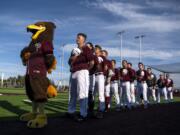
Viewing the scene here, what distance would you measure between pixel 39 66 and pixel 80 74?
131 centimetres

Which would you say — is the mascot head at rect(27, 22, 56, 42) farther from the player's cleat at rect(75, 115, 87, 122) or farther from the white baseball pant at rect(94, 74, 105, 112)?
the white baseball pant at rect(94, 74, 105, 112)

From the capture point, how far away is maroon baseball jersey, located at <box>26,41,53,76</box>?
620cm

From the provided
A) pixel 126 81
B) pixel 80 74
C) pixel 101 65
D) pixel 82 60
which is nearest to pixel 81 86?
pixel 80 74

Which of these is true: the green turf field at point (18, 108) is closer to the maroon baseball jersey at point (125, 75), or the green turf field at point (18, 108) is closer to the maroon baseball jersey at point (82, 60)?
the maroon baseball jersey at point (82, 60)

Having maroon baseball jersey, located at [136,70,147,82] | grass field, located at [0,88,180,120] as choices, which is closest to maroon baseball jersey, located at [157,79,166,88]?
maroon baseball jersey, located at [136,70,147,82]

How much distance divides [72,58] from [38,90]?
1.67 m

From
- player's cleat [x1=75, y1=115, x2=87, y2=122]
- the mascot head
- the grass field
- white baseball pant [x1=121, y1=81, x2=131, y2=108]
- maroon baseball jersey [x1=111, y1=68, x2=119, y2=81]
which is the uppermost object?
the mascot head

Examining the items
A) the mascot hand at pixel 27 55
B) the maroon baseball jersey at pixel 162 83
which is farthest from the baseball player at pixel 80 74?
the maroon baseball jersey at pixel 162 83

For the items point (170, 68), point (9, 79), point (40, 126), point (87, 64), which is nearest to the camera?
point (40, 126)

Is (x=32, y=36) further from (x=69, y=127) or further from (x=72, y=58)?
(x=69, y=127)

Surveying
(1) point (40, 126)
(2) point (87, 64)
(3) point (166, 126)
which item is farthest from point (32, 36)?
(3) point (166, 126)

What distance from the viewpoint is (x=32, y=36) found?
6680 millimetres

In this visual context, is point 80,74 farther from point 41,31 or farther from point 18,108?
point 18,108

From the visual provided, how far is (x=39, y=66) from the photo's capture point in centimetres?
623
